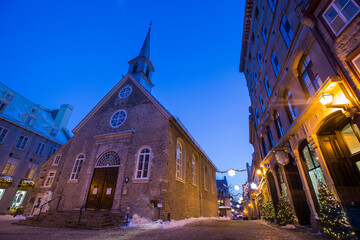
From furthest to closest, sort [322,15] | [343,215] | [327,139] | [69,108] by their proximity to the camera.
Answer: [69,108] → [327,139] → [322,15] → [343,215]

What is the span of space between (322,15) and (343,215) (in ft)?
22.6

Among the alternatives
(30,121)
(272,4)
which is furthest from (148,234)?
(30,121)

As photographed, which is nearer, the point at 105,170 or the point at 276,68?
the point at 276,68

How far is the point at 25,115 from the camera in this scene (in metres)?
23.5

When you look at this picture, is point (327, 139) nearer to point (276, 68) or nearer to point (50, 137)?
point (276, 68)

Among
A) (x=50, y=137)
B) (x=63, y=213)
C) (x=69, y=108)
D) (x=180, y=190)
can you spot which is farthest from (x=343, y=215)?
(x=69, y=108)

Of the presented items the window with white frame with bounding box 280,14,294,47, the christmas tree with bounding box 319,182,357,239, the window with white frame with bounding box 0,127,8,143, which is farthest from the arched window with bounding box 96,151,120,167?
the window with white frame with bounding box 0,127,8,143

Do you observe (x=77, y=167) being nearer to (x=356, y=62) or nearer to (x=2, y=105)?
(x=2, y=105)

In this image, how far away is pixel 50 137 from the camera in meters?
25.8

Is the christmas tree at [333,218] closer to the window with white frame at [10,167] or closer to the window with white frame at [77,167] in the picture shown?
the window with white frame at [77,167]

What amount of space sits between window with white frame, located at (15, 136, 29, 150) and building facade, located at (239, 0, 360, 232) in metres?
30.2

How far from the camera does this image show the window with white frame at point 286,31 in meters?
8.58

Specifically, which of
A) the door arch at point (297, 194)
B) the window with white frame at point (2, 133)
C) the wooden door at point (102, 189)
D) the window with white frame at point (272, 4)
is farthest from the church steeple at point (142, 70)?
the window with white frame at point (2, 133)

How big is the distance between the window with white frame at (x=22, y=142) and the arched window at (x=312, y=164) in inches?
1226
